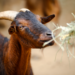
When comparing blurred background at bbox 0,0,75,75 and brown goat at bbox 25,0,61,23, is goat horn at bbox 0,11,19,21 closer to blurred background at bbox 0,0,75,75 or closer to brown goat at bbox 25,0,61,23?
blurred background at bbox 0,0,75,75

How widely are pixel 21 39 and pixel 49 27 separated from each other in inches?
285

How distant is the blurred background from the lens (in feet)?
17.1

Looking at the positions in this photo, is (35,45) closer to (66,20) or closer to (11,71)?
(11,71)

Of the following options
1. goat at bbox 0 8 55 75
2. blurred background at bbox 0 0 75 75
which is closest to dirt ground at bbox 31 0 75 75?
blurred background at bbox 0 0 75 75

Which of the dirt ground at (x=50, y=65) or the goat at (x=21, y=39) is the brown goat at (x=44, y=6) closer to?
the dirt ground at (x=50, y=65)

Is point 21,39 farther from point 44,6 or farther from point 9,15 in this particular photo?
point 44,6

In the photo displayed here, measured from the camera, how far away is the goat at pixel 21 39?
215 centimetres

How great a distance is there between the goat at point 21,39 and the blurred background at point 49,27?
0.38 metres

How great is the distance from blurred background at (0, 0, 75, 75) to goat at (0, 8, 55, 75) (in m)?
0.38

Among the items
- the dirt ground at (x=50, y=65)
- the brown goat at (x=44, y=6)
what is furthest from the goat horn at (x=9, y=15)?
the brown goat at (x=44, y=6)

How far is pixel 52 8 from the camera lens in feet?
29.4

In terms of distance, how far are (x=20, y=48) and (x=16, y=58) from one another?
0.75 ft

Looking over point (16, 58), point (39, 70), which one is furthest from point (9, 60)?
point (39, 70)

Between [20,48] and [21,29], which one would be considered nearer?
[21,29]
